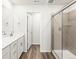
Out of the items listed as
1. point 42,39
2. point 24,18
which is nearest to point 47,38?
point 42,39

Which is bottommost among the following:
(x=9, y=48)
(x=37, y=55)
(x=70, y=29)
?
(x=37, y=55)

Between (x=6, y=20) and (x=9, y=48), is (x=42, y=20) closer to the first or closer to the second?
(x=6, y=20)

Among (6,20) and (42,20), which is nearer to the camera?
(6,20)

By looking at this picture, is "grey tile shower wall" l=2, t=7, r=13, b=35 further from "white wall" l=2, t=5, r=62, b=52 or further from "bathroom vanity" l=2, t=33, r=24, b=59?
"white wall" l=2, t=5, r=62, b=52

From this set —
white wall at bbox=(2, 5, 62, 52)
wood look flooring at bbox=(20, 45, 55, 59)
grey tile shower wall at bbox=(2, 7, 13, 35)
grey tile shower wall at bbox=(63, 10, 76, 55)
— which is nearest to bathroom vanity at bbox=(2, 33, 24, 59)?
grey tile shower wall at bbox=(2, 7, 13, 35)

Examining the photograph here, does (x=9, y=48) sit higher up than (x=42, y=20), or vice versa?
(x=42, y=20)

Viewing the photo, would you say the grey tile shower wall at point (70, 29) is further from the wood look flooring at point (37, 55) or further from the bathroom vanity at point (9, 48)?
the bathroom vanity at point (9, 48)

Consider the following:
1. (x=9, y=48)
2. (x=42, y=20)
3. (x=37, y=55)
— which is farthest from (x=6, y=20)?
(x=9, y=48)

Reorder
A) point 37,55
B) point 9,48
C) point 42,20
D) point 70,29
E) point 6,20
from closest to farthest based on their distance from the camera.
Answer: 1. point 9,48
2. point 6,20
3. point 70,29
4. point 37,55
5. point 42,20

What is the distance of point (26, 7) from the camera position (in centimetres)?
620

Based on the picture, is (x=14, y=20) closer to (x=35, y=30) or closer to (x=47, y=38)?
(x=47, y=38)

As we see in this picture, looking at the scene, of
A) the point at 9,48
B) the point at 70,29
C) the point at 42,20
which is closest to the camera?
the point at 9,48

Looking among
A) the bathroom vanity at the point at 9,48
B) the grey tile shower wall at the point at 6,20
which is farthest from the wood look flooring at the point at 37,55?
the bathroom vanity at the point at 9,48

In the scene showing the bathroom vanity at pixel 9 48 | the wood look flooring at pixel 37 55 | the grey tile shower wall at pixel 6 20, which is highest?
the grey tile shower wall at pixel 6 20
